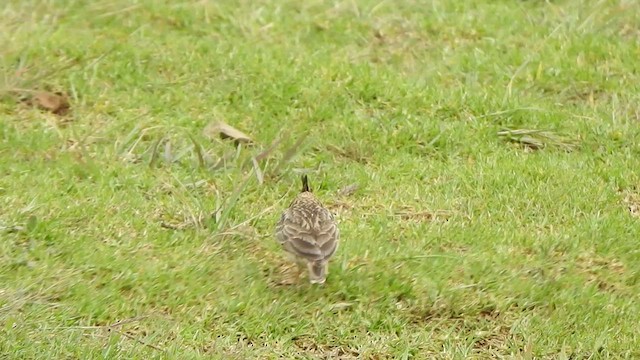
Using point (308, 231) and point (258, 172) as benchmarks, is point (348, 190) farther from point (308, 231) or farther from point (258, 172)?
point (308, 231)

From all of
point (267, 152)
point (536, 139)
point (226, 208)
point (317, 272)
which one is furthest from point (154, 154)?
point (536, 139)

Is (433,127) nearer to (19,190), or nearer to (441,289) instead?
(441,289)

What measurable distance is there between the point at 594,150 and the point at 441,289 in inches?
91.4

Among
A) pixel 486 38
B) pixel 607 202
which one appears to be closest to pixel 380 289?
pixel 607 202

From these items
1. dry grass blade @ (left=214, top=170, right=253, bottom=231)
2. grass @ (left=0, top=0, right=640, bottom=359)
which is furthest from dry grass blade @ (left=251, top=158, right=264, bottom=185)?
dry grass blade @ (left=214, top=170, right=253, bottom=231)

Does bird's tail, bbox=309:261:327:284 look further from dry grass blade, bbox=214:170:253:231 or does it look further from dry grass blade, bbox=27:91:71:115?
dry grass blade, bbox=27:91:71:115

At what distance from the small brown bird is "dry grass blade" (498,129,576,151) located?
7.34 feet

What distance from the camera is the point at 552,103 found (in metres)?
8.83

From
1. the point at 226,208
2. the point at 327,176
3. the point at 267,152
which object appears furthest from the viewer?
the point at 327,176

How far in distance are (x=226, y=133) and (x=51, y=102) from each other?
1.28 meters

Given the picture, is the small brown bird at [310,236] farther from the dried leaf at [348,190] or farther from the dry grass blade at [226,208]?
the dried leaf at [348,190]

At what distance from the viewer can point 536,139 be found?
8.29 meters

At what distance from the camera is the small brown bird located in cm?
611

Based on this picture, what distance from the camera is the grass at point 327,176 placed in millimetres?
6074
